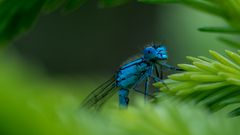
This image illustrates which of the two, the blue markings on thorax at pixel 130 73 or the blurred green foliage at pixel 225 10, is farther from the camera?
the blue markings on thorax at pixel 130 73

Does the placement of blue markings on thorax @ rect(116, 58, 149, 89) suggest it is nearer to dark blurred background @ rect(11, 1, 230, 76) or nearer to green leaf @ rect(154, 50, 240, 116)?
green leaf @ rect(154, 50, 240, 116)

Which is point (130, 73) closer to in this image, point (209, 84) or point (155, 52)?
point (155, 52)

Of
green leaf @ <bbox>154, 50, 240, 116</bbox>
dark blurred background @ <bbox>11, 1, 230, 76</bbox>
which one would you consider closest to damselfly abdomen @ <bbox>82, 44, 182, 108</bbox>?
green leaf @ <bbox>154, 50, 240, 116</bbox>

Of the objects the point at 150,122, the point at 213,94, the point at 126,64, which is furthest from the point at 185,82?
the point at 126,64

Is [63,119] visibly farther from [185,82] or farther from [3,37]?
[3,37]

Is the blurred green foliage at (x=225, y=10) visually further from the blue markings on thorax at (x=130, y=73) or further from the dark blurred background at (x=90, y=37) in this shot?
the dark blurred background at (x=90, y=37)

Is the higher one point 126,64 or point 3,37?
point 126,64

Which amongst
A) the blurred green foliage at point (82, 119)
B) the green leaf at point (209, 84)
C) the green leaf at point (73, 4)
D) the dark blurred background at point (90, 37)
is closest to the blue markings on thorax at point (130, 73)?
the green leaf at point (73, 4)
